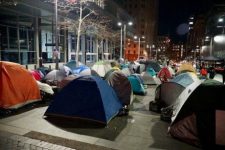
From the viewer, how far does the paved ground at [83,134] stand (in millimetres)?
6516

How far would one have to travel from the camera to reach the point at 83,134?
739cm

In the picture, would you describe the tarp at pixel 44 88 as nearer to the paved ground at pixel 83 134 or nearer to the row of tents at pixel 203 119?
the paved ground at pixel 83 134

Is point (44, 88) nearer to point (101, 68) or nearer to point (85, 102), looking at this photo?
point (85, 102)

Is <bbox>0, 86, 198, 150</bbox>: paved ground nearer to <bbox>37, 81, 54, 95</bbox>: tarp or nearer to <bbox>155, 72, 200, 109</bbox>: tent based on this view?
<bbox>155, 72, 200, 109</bbox>: tent

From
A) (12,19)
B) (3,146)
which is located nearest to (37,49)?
(12,19)

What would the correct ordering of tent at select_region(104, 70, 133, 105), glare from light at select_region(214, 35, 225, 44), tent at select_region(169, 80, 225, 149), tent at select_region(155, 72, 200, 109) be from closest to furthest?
tent at select_region(169, 80, 225, 149) → tent at select_region(155, 72, 200, 109) → tent at select_region(104, 70, 133, 105) → glare from light at select_region(214, 35, 225, 44)

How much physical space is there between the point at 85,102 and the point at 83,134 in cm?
124

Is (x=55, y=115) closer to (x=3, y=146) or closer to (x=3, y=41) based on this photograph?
(x=3, y=146)

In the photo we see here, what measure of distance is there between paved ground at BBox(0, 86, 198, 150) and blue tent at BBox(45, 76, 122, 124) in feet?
1.16

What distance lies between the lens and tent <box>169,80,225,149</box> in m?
6.71

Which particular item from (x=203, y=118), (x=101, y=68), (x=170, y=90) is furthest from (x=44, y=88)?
(x=101, y=68)

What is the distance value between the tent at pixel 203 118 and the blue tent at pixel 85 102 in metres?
2.28

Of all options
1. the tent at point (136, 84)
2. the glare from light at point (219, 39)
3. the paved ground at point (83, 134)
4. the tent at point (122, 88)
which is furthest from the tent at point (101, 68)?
the glare from light at point (219, 39)

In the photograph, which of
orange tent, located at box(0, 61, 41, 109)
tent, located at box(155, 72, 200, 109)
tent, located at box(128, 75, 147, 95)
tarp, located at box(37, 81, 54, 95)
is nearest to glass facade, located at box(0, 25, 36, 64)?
tarp, located at box(37, 81, 54, 95)
